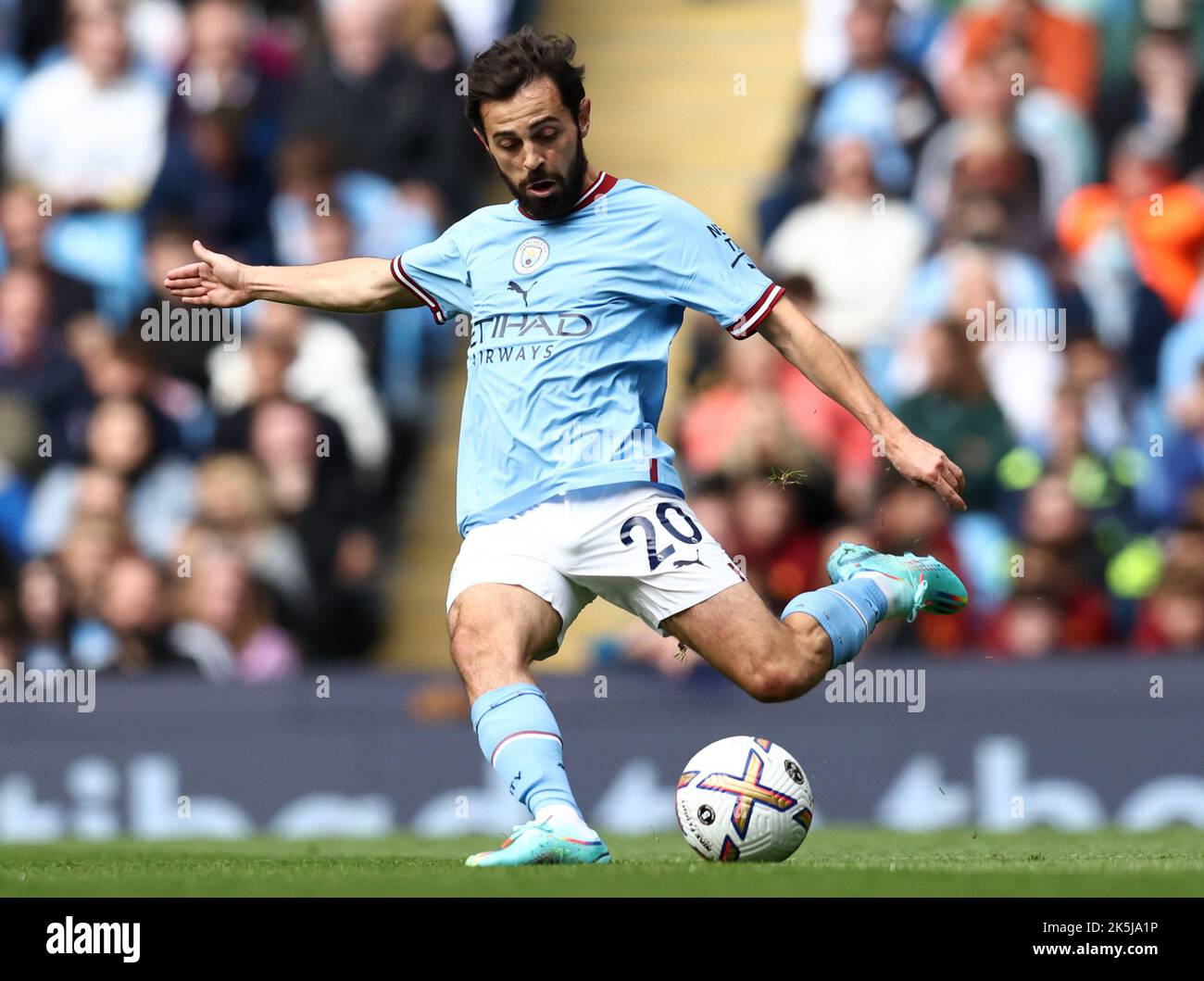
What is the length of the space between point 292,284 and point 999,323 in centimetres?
482

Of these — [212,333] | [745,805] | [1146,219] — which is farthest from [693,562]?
[212,333]

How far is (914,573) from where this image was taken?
6.80 meters

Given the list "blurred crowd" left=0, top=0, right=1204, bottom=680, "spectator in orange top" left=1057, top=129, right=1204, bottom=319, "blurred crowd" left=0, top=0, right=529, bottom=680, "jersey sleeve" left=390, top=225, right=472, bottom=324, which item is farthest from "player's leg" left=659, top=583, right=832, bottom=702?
"spectator in orange top" left=1057, top=129, right=1204, bottom=319

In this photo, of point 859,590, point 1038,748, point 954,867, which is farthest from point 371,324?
point 954,867

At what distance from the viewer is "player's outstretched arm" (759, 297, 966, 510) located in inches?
230

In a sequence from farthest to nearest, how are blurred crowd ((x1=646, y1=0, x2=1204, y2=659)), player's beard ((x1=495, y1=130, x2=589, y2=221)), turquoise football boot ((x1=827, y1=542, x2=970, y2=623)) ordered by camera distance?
1. blurred crowd ((x1=646, y1=0, x2=1204, y2=659))
2. turquoise football boot ((x1=827, y1=542, x2=970, y2=623))
3. player's beard ((x1=495, y1=130, x2=589, y2=221))

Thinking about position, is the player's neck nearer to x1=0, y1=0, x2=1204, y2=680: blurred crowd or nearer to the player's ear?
the player's ear

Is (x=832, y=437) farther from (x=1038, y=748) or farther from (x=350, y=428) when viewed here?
(x=350, y=428)

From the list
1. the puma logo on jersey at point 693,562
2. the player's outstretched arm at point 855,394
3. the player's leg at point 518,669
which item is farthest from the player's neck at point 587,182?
the puma logo on jersey at point 693,562

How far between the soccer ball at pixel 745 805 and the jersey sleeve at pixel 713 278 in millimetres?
1235

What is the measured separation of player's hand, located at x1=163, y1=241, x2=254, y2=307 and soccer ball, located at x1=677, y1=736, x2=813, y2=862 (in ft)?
6.88

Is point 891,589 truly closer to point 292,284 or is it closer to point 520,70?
point 520,70

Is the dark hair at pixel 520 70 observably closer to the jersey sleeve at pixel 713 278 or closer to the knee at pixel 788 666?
the jersey sleeve at pixel 713 278

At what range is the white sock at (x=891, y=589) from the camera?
6.68 metres
